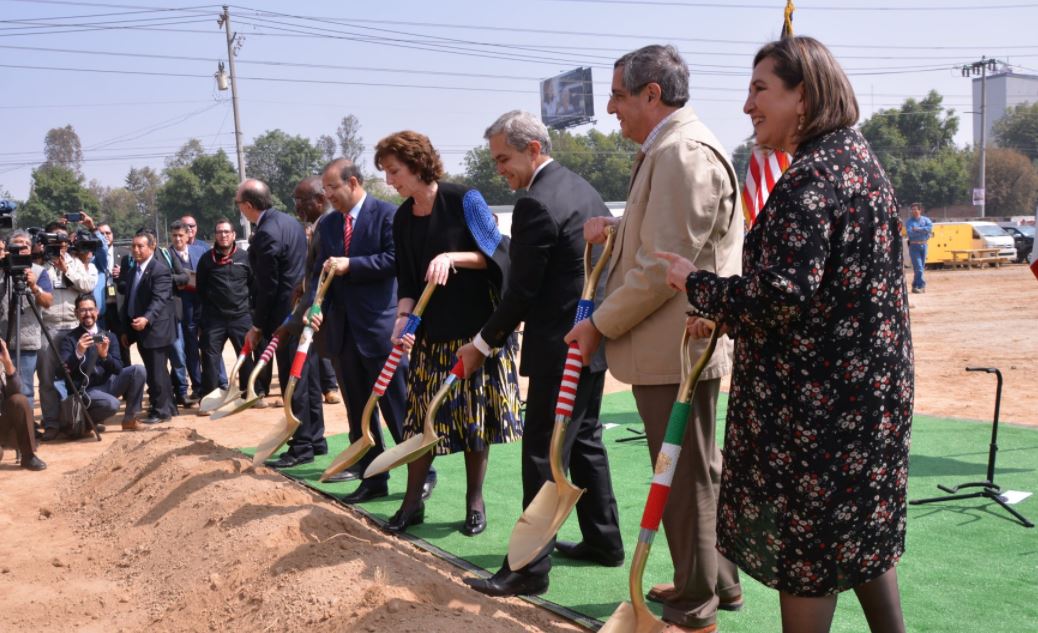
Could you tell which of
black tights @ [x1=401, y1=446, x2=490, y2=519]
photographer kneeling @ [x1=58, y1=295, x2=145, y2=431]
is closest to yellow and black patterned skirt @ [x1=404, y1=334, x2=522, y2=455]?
black tights @ [x1=401, y1=446, x2=490, y2=519]

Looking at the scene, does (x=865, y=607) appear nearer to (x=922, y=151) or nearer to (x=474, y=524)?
(x=474, y=524)

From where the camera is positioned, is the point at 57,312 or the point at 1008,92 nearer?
the point at 57,312

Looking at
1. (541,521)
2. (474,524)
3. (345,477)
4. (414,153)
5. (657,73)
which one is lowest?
(345,477)

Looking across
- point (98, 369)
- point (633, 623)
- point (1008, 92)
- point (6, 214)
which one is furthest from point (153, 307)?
point (1008, 92)

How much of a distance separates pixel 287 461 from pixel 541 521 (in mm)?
3634

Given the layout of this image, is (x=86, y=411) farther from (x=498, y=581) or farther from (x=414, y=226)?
(x=498, y=581)

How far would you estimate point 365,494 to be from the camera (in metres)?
5.51

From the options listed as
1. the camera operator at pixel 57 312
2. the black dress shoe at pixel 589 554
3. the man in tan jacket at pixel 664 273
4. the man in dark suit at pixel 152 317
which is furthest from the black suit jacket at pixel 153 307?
the man in tan jacket at pixel 664 273

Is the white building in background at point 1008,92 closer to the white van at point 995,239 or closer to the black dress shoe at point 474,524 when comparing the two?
the white van at point 995,239

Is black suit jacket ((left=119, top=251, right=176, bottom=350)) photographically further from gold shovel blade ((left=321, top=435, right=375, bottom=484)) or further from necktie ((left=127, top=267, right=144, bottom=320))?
gold shovel blade ((left=321, top=435, right=375, bottom=484))

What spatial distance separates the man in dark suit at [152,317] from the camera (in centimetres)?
900

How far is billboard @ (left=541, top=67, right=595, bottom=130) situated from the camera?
2308 inches

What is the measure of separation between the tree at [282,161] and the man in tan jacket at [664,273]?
224ft

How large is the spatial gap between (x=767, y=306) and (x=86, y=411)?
7.40 m
